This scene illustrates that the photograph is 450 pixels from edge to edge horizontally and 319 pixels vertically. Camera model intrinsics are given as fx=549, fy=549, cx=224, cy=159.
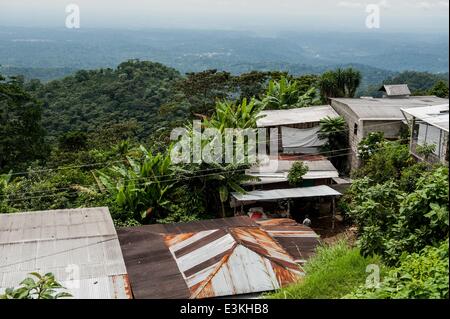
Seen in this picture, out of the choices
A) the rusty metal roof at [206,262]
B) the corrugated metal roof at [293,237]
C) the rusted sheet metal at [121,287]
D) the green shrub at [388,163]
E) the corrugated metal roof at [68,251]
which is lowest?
the corrugated metal roof at [293,237]

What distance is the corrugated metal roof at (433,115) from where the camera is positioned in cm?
1439

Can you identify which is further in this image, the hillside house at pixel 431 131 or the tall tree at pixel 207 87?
the tall tree at pixel 207 87

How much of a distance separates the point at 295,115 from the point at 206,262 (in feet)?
37.8

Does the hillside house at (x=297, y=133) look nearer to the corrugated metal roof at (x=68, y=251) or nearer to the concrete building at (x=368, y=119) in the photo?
the concrete building at (x=368, y=119)

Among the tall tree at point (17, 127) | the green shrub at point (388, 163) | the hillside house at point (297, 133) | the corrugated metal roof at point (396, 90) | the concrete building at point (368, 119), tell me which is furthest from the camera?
the tall tree at point (17, 127)

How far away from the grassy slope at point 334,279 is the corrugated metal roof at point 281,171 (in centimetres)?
929

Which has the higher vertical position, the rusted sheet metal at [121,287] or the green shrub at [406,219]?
the green shrub at [406,219]

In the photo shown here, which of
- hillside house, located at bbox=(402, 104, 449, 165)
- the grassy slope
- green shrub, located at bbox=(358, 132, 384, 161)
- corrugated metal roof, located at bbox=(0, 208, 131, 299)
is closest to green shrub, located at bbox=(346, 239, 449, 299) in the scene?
the grassy slope

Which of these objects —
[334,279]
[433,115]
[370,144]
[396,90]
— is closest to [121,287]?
[334,279]

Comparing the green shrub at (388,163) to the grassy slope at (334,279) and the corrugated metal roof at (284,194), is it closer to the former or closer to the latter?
the corrugated metal roof at (284,194)

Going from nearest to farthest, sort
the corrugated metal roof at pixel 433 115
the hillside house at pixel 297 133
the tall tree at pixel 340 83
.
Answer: the corrugated metal roof at pixel 433 115 → the hillside house at pixel 297 133 → the tall tree at pixel 340 83

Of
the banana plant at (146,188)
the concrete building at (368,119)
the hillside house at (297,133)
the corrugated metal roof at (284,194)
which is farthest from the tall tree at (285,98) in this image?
the banana plant at (146,188)

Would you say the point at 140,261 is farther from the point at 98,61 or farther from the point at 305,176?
the point at 98,61

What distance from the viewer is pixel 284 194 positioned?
16.7m
